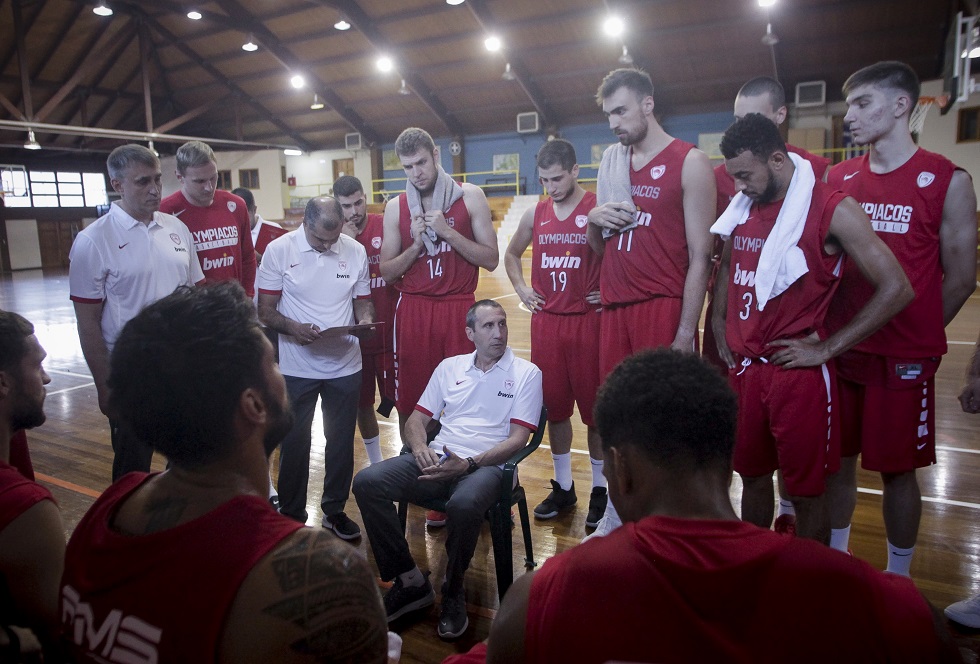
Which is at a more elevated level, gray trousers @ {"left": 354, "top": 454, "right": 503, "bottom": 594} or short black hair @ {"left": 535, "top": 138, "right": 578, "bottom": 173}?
short black hair @ {"left": 535, "top": 138, "right": 578, "bottom": 173}

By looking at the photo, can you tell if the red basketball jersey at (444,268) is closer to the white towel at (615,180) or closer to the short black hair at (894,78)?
the white towel at (615,180)

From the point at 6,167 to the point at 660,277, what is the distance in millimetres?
29597

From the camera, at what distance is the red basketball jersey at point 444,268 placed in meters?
3.67

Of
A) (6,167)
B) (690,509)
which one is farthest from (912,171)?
(6,167)

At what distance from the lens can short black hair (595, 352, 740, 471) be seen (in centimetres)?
112

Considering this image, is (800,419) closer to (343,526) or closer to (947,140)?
(343,526)

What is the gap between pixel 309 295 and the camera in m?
3.39

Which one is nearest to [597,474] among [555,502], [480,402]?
[555,502]

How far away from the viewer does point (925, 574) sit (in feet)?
9.34

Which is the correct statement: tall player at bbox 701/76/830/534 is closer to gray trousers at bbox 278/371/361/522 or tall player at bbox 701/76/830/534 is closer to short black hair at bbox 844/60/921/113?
short black hair at bbox 844/60/921/113

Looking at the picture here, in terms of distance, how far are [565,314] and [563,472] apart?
3.10 feet

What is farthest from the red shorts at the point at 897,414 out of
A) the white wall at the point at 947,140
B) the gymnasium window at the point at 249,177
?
the gymnasium window at the point at 249,177

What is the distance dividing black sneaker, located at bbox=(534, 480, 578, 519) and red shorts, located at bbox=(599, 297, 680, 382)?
2.83 ft

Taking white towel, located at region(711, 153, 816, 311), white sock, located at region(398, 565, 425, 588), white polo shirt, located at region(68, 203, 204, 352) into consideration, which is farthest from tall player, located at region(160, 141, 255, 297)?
white towel, located at region(711, 153, 816, 311)
